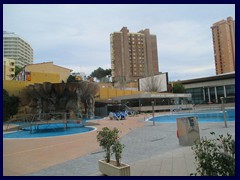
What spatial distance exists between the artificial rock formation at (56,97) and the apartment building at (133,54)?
39.0 meters

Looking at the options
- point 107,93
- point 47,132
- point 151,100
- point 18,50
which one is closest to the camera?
point 47,132

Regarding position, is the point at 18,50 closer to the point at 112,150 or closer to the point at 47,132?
the point at 47,132

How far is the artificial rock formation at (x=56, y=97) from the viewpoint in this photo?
2666 centimetres

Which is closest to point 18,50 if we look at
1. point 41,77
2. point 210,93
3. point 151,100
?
point 41,77

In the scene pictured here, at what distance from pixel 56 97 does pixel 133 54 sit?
47680mm

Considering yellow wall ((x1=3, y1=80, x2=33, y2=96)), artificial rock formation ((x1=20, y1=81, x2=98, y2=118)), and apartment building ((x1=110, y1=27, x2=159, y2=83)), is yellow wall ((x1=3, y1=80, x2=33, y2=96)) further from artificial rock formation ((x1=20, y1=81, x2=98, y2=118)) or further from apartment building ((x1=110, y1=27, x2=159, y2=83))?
apartment building ((x1=110, y1=27, x2=159, y2=83))

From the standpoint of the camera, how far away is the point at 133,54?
71.9 metres

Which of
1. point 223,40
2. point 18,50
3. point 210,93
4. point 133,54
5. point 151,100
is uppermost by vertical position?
point 133,54

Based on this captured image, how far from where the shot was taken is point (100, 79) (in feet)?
224

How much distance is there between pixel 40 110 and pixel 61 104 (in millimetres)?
2551

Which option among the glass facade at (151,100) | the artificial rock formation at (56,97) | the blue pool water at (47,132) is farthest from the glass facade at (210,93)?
the blue pool water at (47,132)

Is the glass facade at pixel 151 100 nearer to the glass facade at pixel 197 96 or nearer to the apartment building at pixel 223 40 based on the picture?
the glass facade at pixel 197 96
